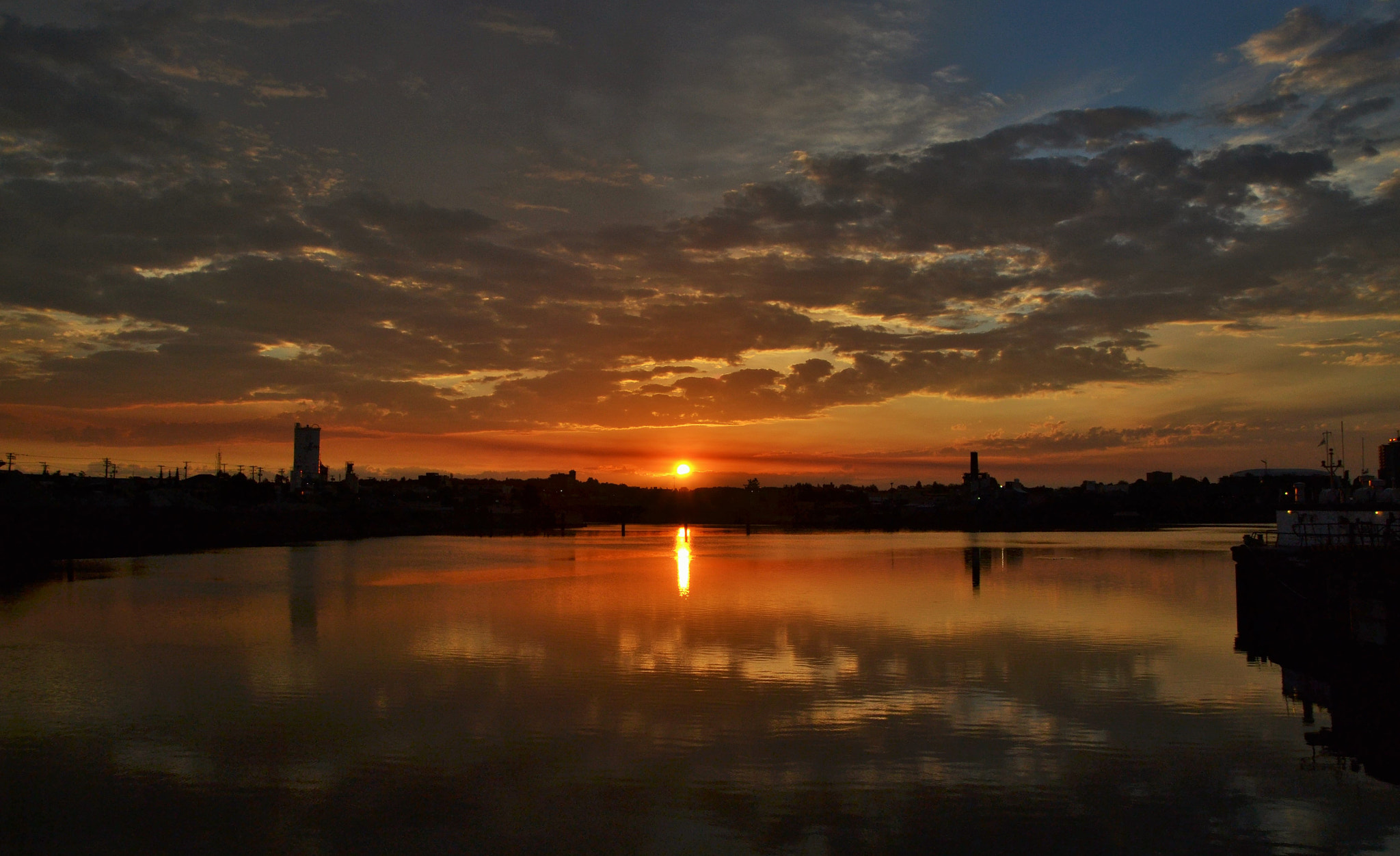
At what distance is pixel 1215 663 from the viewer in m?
26.0

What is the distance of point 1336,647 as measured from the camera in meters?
25.8

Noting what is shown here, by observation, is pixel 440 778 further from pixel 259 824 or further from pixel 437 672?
pixel 437 672

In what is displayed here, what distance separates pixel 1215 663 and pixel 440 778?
71.3 feet

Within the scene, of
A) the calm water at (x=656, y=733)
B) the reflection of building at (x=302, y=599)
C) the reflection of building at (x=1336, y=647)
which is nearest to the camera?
the calm water at (x=656, y=733)

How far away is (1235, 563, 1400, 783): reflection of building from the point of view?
18047 millimetres

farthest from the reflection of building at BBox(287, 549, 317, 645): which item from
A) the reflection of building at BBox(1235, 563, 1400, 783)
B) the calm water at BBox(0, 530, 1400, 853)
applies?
the reflection of building at BBox(1235, 563, 1400, 783)

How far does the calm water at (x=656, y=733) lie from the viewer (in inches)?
522

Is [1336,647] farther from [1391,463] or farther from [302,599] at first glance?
[302,599]

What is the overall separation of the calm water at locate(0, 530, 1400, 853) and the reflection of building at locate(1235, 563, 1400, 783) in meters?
0.70

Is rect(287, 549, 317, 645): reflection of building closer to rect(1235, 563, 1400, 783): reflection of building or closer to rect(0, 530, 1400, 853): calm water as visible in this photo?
rect(0, 530, 1400, 853): calm water

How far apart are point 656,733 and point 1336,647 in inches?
795

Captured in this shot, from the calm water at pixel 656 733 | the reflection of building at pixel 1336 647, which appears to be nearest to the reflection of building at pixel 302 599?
the calm water at pixel 656 733

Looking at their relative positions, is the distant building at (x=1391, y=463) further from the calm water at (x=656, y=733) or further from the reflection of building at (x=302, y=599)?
the reflection of building at (x=302, y=599)

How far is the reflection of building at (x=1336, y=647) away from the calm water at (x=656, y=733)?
699 millimetres
